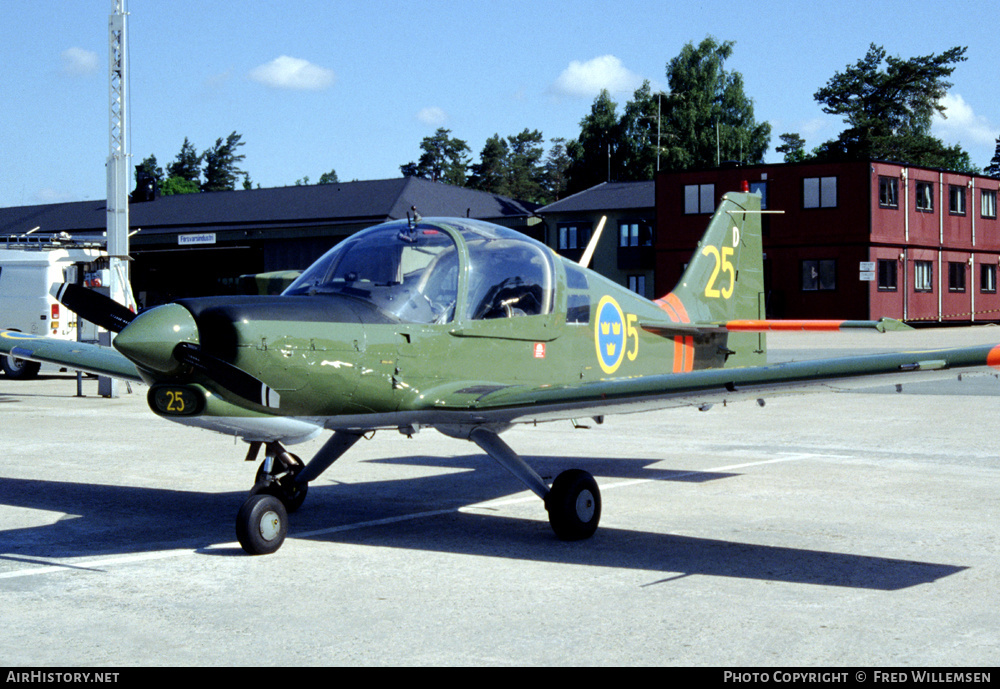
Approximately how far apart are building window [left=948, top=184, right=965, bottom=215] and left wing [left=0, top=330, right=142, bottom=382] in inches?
1940

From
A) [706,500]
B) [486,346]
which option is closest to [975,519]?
[706,500]

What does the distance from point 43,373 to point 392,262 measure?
69.7 ft

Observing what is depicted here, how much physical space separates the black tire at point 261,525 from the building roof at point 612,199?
52719 millimetres

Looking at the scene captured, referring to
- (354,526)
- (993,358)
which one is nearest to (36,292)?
(354,526)

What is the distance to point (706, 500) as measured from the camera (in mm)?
8938

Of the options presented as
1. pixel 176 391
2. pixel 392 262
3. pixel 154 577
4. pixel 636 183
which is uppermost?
pixel 636 183

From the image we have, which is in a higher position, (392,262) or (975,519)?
(392,262)

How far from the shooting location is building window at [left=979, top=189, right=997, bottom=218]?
52781 mm

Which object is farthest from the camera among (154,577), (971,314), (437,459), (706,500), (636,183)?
(636,183)

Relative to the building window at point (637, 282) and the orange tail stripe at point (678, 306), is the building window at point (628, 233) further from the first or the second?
the orange tail stripe at point (678, 306)

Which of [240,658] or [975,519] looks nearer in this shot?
[240,658]

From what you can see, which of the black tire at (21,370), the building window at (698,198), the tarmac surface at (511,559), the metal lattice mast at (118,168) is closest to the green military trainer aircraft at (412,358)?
the tarmac surface at (511,559)

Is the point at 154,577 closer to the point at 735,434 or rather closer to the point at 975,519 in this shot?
the point at 975,519

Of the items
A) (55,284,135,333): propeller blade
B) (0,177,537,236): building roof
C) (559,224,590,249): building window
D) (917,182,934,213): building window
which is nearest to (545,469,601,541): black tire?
(55,284,135,333): propeller blade
